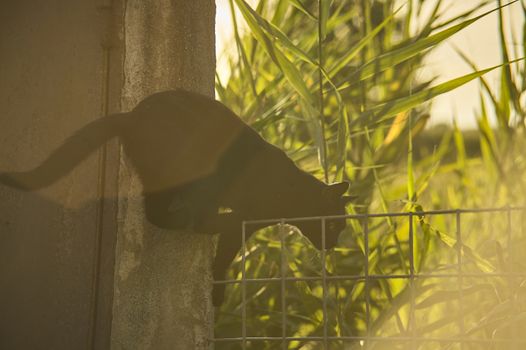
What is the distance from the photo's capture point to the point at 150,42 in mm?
1550

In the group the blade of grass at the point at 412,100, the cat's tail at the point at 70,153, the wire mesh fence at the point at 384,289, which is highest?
the blade of grass at the point at 412,100

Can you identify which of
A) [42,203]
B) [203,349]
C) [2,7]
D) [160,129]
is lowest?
Result: [203,349]

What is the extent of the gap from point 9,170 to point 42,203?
143mm

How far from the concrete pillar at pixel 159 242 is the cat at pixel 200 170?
29mm

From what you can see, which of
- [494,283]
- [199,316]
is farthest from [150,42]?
[494,283]

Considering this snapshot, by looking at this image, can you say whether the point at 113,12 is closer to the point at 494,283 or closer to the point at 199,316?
the point at 199,316

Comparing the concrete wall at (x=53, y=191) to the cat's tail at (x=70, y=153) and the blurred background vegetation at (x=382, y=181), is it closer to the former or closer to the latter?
the cat's tail at (x=70, y=153)

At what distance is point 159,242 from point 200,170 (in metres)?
0.21

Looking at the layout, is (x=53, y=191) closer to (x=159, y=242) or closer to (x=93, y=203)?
(x=93, y=203)

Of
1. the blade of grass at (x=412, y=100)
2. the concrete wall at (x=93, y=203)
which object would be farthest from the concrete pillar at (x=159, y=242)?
the blade of grass at (x=412, y=100)

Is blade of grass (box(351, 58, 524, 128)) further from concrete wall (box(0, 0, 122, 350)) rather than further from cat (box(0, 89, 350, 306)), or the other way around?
concrete wall (box(0, 0, 122, 350))

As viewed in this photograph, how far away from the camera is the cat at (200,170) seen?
4.89ft

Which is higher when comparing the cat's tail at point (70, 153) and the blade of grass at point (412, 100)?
the blade of grass at point (412, 100)

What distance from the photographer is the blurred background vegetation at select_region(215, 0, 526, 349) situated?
5.21 ft
